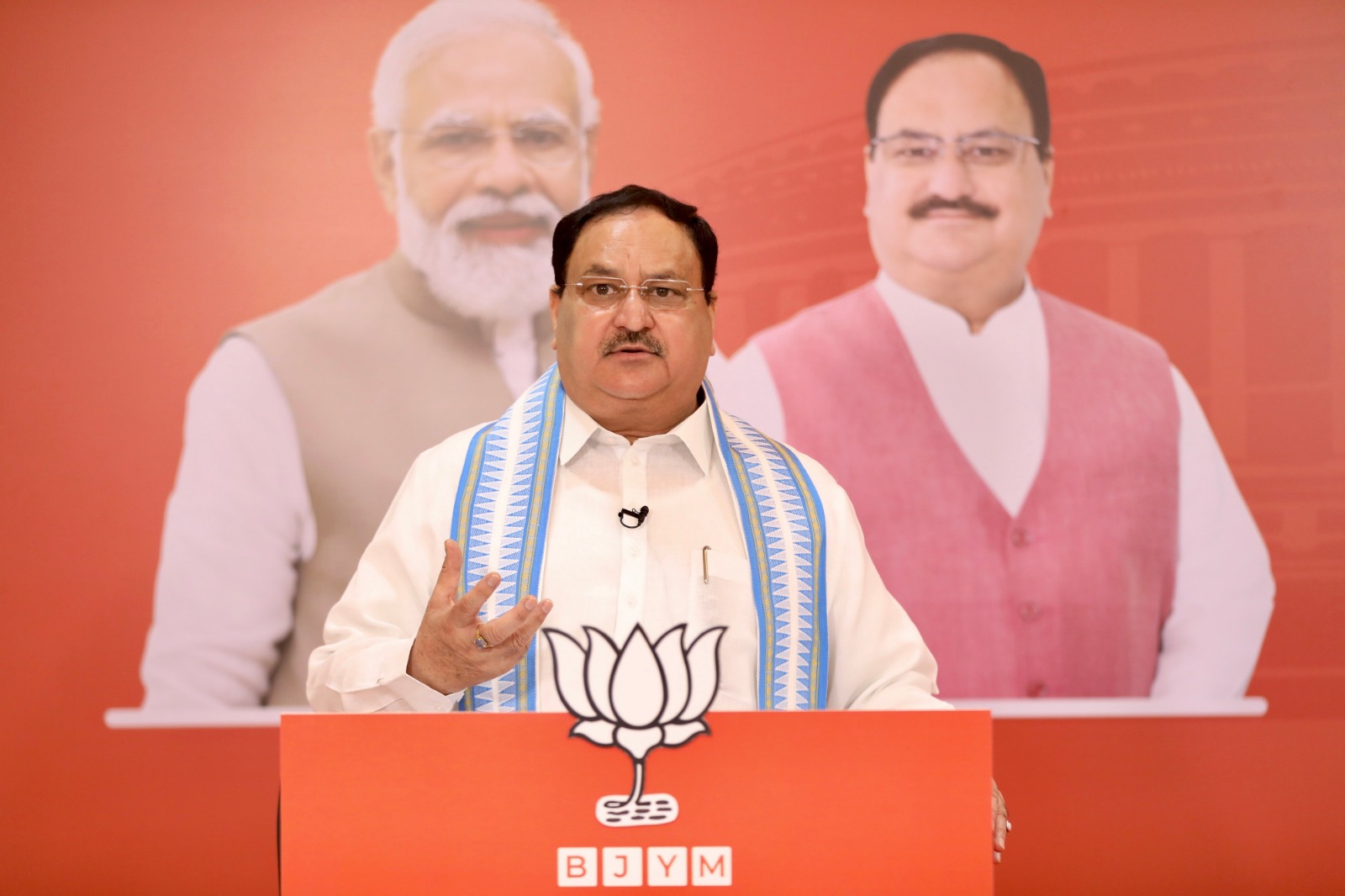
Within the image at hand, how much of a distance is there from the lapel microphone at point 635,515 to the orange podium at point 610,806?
0.66m

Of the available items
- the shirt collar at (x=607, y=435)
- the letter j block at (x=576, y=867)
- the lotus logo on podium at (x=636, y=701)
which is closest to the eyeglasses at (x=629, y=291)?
the shirt collar at (x=607, y=435)

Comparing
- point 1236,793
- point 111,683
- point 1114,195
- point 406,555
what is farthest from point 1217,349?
point 111,683

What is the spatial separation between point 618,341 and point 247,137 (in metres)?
1.96

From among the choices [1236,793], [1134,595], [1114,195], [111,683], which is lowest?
[1236,793]

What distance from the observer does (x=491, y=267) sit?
11.1 feet

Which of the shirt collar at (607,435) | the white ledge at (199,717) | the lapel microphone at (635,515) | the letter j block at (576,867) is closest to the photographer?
the letter j block at (576,867)

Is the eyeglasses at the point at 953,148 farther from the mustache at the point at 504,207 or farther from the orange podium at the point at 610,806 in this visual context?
the orange podium at the point at 610,806

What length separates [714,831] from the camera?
1.32 m

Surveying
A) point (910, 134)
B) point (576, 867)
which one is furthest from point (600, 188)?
point (576, 867)

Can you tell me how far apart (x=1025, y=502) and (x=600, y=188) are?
1.56 metres

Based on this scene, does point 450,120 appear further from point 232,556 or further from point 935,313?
point 935,313

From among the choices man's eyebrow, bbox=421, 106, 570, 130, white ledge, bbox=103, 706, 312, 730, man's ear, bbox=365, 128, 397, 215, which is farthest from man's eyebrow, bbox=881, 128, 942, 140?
white ledge, bbox=103, 706, 312, 730

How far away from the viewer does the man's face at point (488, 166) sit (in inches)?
132

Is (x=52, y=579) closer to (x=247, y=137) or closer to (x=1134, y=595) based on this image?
(x=247, y=137)
